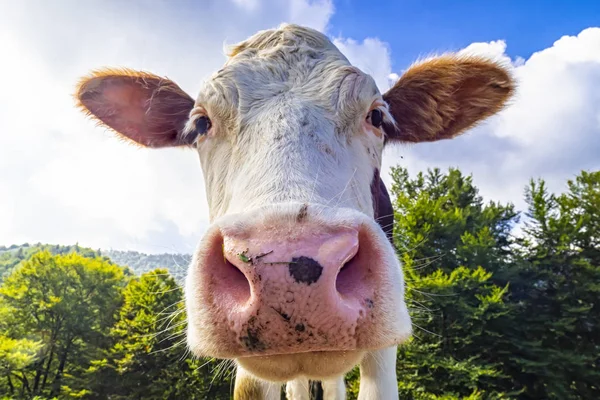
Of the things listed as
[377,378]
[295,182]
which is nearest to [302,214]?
[295,182]

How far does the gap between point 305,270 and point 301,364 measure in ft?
1.50

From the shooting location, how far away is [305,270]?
122 cm

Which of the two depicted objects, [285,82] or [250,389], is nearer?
[285,82]

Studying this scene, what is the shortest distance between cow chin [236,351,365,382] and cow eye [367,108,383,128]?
5.07 feet

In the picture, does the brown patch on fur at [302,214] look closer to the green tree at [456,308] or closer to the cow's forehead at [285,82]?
the cow's forehead at [285,82]

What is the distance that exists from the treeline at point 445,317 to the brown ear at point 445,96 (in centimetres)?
1573

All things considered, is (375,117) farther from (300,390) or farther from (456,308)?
(456,308)

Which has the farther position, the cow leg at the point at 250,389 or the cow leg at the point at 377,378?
the cow leg at the point at 250,389

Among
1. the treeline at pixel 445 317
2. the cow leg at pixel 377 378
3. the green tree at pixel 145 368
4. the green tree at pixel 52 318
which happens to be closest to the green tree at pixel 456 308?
the treeline at pixel 445 317

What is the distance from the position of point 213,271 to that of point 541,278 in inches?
1158

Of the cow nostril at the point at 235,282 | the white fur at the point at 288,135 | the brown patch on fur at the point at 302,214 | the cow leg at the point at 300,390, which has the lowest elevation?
the cow leg at the point at 300,390

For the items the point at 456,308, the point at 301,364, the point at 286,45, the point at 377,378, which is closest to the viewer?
the point at 301,364

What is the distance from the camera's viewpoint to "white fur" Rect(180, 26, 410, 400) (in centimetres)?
155

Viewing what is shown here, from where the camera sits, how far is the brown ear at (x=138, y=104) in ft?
11.3
